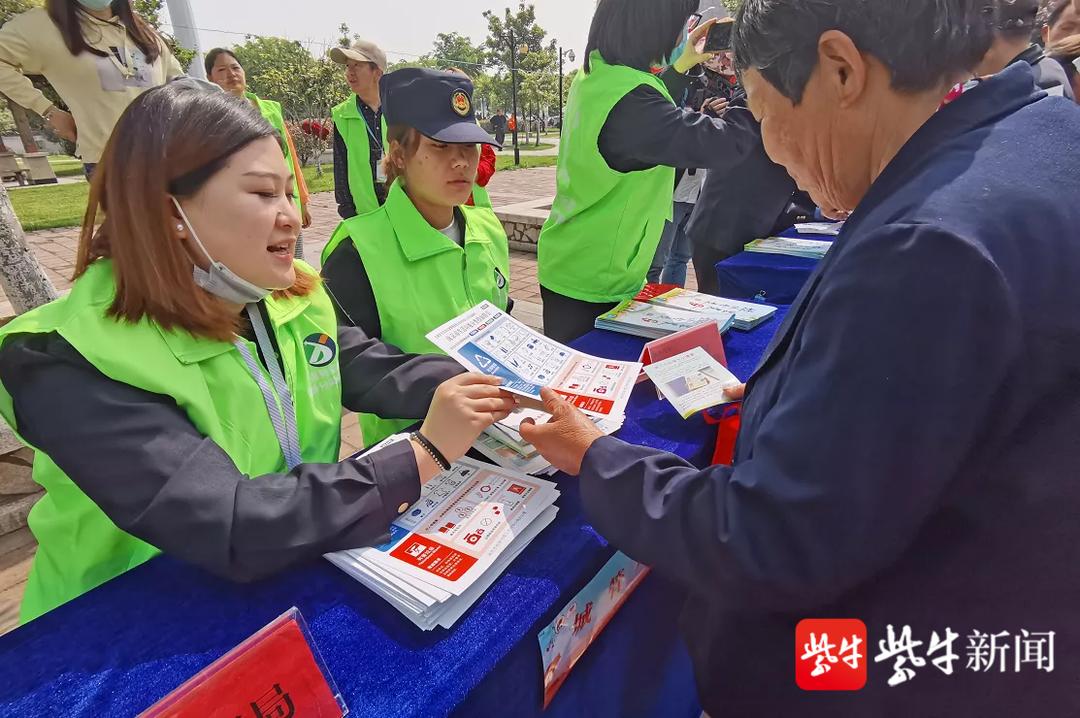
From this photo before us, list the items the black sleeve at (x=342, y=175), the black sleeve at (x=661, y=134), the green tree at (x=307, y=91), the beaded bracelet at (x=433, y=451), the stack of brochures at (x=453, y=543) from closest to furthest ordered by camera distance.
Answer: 1. the stack of brochures at (x=453, y=543)
2. the beaded bracelet at (x=433, y=451)
3. the black sleeve at (x=661, y=134)
4. the black sleeve at (x=342, y=175)
5. the green tree at (x=307, y=91)

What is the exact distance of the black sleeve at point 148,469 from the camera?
2.77 feet

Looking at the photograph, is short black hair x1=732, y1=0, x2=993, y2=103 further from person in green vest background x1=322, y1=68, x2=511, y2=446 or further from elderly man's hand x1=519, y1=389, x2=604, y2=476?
person in green vest background x1=322, y1=68, x2=511, y2=446

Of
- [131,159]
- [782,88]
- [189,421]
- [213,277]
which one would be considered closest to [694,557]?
[782,88]

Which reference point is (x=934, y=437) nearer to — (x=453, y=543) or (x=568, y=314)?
(x=453, y=543)

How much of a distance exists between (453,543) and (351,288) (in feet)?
2.95

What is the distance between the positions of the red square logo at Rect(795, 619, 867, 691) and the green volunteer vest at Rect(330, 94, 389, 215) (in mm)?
3497

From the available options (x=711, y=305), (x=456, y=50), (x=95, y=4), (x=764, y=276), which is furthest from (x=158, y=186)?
(x=456, y=50)

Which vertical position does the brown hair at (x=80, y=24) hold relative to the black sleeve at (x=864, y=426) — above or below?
above

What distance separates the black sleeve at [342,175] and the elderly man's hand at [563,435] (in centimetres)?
319

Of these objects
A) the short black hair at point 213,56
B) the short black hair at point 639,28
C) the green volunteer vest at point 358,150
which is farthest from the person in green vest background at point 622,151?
the short black hair at point 213,56

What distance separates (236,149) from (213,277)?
23cm

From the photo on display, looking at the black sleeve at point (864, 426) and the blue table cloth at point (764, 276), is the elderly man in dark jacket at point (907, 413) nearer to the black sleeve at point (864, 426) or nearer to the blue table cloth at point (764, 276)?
the black sleeve at point (864, 426)

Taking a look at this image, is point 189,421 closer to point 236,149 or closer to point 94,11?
point 236,149

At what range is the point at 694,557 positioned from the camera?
0.75 m
